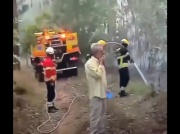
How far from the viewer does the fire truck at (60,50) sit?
51.6 inches

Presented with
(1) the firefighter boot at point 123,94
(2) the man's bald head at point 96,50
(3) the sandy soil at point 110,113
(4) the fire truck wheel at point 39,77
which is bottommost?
(3) the sandy soil at point 110,113

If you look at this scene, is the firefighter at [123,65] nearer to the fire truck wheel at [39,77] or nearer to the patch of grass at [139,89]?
the patch of grass at [139,89]

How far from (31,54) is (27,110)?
0.21 meters

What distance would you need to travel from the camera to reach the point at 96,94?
4.30 feet

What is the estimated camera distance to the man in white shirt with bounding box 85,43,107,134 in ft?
4.29

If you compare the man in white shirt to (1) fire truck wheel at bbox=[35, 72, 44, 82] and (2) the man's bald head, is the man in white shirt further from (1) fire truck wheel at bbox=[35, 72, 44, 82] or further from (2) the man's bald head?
(1) fire truck wheel at bbox=[35, 72, 44, 82]

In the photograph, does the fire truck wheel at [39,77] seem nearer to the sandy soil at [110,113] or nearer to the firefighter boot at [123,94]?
the sandy soil at [110,113]

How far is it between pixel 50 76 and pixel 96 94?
0.18 meters

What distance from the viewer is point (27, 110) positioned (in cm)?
130

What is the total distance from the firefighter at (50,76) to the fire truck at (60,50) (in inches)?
0.5

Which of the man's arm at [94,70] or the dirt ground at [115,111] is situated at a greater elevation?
the man's arm at [94,70]

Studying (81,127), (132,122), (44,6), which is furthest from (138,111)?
(44,6)

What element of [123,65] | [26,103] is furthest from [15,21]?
[123,65]

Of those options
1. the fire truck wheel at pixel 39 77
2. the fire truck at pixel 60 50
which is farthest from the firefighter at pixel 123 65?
the fire truck wheel at pixel 39 77
